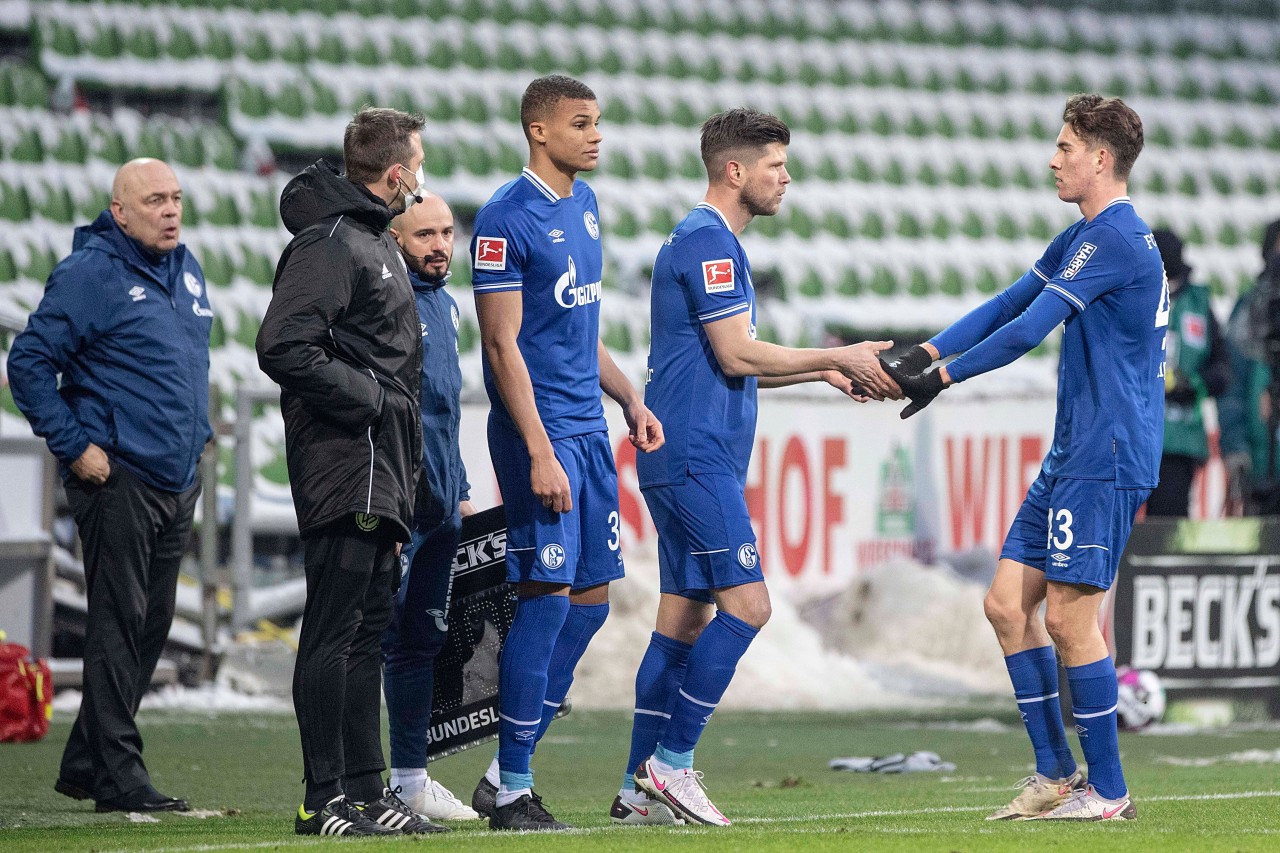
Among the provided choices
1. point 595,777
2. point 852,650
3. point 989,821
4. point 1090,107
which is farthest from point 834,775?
point 852,650

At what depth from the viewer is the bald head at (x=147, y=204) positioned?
5.62 meters

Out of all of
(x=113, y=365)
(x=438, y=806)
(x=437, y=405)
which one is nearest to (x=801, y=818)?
(x=438, y=806)

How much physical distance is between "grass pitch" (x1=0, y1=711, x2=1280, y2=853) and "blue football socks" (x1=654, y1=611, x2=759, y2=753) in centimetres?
29

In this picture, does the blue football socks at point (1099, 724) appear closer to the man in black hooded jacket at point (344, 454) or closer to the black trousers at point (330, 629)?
the man in black hooded jacket at point (344, 454)

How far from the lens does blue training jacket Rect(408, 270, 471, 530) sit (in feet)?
17.2

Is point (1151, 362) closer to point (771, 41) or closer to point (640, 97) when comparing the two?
point (640, 97)

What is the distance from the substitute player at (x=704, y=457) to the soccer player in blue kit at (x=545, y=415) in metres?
0.17

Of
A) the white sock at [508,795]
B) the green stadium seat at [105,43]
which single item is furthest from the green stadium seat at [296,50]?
the white sock at [508,795]

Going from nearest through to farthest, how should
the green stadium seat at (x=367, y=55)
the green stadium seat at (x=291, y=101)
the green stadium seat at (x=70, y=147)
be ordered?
the green stadium seat at (x=70, y=147) → the green stadium seat at (x=291, y=101) → the green stadium seat at (x=367, y=55)

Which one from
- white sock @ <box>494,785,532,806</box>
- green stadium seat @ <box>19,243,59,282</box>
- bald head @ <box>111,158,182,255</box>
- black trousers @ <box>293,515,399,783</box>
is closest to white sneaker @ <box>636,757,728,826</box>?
white sock @ <box>494,785,532,806</box>

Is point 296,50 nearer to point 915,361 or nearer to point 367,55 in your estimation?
point 367,55

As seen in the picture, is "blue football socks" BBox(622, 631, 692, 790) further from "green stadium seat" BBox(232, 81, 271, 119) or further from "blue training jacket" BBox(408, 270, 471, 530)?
"green stadium seat" BBox(232, 81, 271, 119)

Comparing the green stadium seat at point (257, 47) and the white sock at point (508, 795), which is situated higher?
the green stadium seat at point (257, 47)

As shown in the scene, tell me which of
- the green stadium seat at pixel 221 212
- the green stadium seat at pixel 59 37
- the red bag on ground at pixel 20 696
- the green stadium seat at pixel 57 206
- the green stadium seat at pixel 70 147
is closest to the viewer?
the red bag on ground at pixel 20 696
